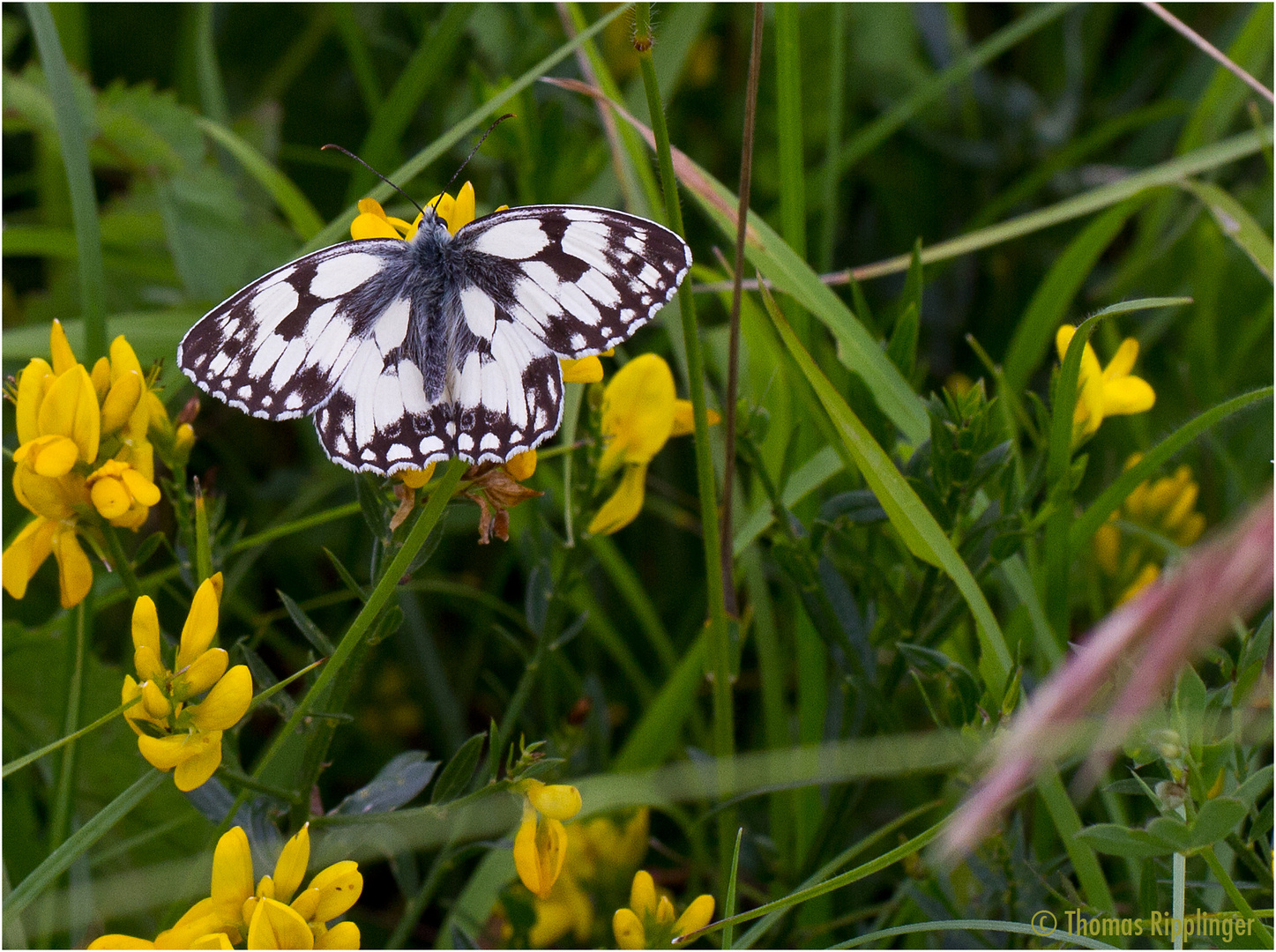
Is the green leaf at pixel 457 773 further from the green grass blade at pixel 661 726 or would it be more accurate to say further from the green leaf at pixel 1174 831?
the green leaf at pixel 1174 831

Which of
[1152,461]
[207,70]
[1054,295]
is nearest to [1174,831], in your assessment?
[1152,461]

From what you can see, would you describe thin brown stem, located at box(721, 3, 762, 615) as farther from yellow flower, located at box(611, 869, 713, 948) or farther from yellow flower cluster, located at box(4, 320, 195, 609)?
yellow flower cluster, located at box(4, 320, 195, 609)

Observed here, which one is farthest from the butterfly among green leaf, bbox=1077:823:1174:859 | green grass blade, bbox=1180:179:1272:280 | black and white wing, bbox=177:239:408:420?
green grass blade, bbox=1180:179:1272:280

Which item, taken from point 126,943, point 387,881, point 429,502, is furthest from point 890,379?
point 387,881

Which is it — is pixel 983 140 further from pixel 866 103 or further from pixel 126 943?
pixel 126 943

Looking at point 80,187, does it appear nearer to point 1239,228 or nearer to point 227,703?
point 227,703

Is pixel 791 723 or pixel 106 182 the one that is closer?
pixel 791 723
